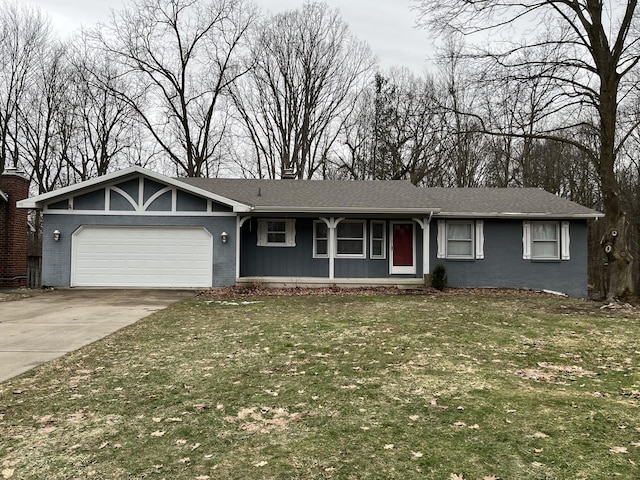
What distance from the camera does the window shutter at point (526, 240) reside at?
1490 centimetres

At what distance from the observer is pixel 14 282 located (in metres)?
15.3

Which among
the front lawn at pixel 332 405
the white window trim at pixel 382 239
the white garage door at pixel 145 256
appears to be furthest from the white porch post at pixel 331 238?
the front lawn at pixel 332 405

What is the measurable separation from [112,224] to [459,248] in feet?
37.0

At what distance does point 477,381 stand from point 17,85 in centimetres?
2757

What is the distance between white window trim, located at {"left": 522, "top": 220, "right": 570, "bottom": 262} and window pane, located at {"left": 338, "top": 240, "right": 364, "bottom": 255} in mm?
5461

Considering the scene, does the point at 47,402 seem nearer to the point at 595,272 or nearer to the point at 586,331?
the point at 586,331

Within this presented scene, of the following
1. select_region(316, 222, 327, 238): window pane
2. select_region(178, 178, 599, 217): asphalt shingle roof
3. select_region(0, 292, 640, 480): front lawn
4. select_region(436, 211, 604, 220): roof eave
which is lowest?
select_region(0, 292, 640, 480): front lawn

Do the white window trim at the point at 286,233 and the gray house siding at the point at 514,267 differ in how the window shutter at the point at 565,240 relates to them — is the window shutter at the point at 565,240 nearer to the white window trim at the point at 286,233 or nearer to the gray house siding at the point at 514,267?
the gray house siding at the point at 514,267

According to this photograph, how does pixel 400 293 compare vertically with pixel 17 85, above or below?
below

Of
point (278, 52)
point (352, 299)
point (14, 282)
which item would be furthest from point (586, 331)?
point (278, 52)

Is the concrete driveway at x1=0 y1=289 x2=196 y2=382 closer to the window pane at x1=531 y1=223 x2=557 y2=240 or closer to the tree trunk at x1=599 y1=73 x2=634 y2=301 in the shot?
the tree trunk at x1=599 y1=73 x2=634 y2=301

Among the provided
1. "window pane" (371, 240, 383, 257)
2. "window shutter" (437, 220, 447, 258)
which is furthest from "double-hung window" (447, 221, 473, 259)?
"window pane" (371, 240, 383, 257)

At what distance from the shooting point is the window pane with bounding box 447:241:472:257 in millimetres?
15078

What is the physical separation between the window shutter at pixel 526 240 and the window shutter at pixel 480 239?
137cm
